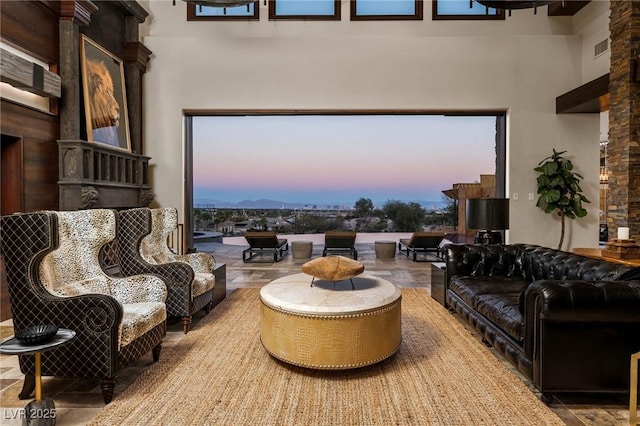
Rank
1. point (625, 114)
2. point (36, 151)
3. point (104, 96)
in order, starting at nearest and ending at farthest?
1. point (36, 151)
2. point (625, 114)
3. point (104, 96)

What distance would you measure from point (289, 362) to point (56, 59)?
4621mm

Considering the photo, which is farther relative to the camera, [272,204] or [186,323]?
[272,204]

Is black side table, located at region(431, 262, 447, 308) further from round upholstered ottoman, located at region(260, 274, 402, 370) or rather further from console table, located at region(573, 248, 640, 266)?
round upholstered ottoman, located at region(260, 274, 402, 370)

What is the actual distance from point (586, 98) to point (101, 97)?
A: 7.29m

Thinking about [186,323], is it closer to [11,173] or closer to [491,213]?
[11,173]

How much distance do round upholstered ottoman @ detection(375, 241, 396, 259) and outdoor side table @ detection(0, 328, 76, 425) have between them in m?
6.71

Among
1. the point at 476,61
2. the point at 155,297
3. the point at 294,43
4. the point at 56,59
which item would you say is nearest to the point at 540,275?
the point at 155,297

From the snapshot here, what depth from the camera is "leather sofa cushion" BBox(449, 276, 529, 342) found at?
255 centimetres

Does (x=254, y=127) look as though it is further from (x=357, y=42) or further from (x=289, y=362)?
(x=289, y=362)

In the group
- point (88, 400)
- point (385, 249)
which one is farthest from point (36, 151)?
point (385, 249)

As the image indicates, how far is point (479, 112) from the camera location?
6.59 metres

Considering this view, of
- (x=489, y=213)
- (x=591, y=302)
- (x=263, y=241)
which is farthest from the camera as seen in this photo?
(x=263, y=241)

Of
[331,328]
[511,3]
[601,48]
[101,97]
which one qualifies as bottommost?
[331,328]

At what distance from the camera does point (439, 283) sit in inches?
169
